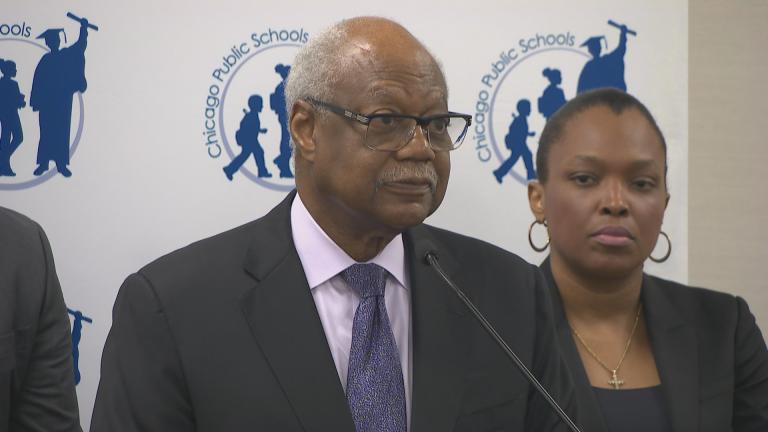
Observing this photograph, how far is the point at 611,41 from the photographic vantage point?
2.51 metres

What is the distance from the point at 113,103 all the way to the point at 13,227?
45cm

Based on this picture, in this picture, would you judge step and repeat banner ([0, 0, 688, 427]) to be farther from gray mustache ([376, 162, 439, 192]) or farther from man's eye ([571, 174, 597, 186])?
gray mustache ([376, 162, 439, 192])

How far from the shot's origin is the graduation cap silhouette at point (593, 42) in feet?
8.20

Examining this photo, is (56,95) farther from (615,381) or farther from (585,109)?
(615,381)

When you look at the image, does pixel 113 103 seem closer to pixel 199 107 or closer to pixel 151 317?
pixel 199 107

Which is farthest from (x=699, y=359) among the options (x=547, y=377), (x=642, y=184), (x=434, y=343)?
(x=434, y=343)

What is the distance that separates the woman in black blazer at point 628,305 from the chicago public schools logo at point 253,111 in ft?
2.35

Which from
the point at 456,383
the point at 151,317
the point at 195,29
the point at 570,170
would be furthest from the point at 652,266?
the point at 151,317

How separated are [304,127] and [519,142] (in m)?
1.07

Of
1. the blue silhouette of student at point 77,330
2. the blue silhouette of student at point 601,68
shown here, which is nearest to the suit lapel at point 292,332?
the blue silhouette of student at point 77,330

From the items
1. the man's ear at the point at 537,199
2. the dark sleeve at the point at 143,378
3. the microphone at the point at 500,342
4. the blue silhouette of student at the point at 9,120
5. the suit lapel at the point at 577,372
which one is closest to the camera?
the microphone at the point at 500,342

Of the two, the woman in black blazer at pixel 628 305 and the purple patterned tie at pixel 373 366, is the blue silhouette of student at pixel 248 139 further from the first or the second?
the purple patterned tie at pixel 373 366

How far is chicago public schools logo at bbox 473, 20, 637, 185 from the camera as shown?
2441mm

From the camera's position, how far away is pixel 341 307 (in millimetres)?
1486
